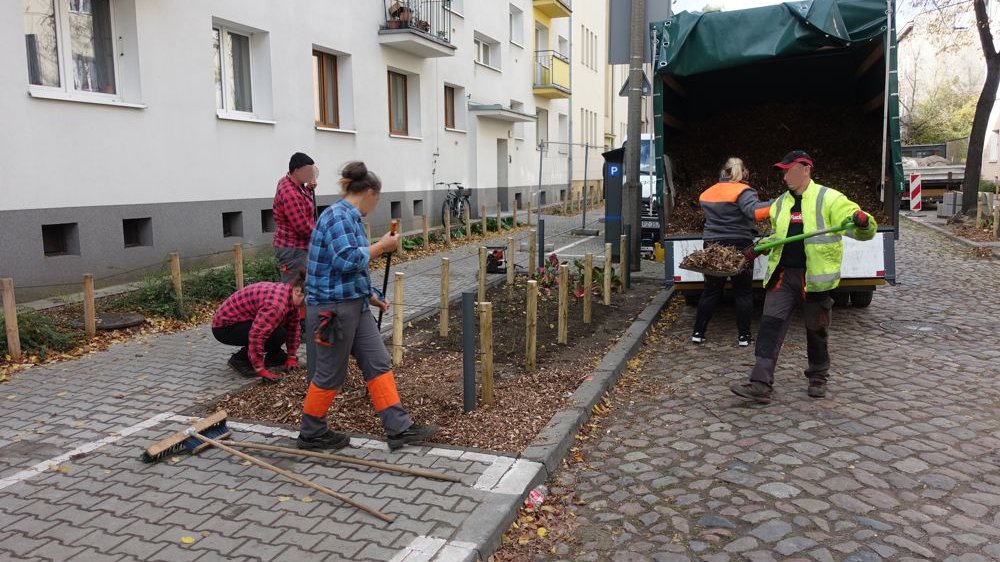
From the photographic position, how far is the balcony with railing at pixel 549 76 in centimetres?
2762

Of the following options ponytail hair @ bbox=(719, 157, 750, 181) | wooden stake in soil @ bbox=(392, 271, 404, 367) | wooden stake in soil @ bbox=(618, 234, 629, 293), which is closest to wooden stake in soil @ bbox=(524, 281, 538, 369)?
wooden stake in soil @ bbox=(392, 271, 404, 367)

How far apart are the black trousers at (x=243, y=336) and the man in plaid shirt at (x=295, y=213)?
45 cm

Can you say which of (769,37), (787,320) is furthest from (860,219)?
(769,37)

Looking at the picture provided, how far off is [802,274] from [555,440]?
2.35 m

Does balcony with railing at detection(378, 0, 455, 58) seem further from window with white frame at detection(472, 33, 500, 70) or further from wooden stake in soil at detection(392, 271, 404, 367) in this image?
wooden stake in soil at detection(392, 271, 404, 367)

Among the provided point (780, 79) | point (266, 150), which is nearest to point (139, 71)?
point (266, 150)

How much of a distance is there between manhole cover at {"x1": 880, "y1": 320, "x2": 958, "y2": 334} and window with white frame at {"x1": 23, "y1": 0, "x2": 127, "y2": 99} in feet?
32.8

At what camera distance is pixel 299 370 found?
244 inches

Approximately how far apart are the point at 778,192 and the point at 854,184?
0.89m

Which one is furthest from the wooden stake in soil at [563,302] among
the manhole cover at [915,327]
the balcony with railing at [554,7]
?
the balcony with railing at [554,7]

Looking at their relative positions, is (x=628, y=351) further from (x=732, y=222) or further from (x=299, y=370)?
(x=299, y=370)

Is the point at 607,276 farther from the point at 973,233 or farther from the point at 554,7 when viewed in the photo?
the point at 554,7

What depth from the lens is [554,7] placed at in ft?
93.7

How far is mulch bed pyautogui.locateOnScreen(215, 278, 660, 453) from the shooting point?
4.86 meters
